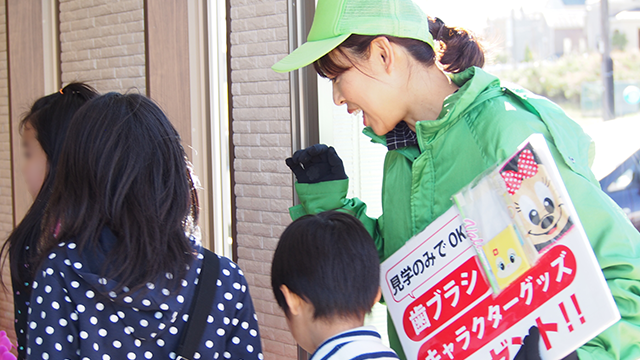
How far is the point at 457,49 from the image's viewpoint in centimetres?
132

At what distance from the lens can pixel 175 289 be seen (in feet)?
3.64

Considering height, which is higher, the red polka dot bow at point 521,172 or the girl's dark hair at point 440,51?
the girl's dark hair at point 440,51

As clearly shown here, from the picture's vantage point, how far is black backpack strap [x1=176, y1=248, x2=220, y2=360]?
44.1 inches

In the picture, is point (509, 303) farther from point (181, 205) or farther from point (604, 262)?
point (181, 205)

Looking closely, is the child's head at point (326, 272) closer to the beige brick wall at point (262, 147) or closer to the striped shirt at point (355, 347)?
the striped shirt at point (355, 347)

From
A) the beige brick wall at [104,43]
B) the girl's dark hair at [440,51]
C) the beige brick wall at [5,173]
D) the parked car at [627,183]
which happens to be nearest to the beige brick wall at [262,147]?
the beige brick wall at [104,43]

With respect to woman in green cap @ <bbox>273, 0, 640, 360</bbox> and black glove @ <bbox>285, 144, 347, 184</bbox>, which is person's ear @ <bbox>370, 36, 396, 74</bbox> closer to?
woman in green cap @ <bbox>273, 0, 640, 360</bbox>

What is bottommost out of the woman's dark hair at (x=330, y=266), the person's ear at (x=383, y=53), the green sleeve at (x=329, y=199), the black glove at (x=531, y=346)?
the black glove at (x=531, y=346)

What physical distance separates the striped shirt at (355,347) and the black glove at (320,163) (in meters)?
0.57

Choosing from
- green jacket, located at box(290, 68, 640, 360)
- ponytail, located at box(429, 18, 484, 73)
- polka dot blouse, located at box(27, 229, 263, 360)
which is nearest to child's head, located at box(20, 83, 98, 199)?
polka dot blouse, located at box(27, 229, 263, 360)

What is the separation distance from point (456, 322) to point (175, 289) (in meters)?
0.59

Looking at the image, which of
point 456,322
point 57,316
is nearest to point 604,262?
point 456,322

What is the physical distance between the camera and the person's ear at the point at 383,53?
1.23 m

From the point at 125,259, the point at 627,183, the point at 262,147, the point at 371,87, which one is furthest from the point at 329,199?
the point at 627,183
